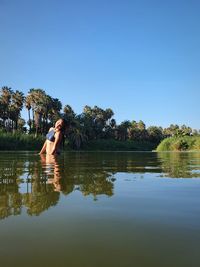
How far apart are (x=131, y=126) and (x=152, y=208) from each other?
130m

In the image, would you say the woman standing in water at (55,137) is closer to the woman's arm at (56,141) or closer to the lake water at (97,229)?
the woman's arm at (56,141)

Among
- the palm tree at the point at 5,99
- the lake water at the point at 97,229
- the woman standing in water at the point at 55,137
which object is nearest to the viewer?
the lake water at the point at 97,229

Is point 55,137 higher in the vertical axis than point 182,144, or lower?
lower

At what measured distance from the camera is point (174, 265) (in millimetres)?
1945

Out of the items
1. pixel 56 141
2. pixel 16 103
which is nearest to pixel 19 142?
pixel 16 103

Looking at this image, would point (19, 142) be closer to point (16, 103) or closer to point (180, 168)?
point (16, 103)

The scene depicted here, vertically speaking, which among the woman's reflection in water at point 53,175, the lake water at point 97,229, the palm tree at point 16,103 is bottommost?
the lake water at point 97,229

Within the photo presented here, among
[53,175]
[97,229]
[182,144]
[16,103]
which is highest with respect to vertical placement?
[16,103]

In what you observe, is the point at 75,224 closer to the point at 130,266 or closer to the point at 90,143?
the point at 130,266

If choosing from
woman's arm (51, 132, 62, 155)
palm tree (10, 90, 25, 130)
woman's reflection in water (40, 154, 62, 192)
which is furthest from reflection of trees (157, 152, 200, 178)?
palm tree (10, 90, 25, 130)

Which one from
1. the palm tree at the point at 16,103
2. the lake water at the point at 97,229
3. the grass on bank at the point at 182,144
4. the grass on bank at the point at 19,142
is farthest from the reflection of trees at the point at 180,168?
the palm tree at the point at 16,103

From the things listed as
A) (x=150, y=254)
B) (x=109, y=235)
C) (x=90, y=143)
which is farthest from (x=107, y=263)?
(x=90, y=143)

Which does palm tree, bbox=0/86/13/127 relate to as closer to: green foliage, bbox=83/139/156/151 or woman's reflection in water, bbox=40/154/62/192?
green foliage, bbox=83/139/156/151

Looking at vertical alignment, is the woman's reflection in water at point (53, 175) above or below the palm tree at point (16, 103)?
below
